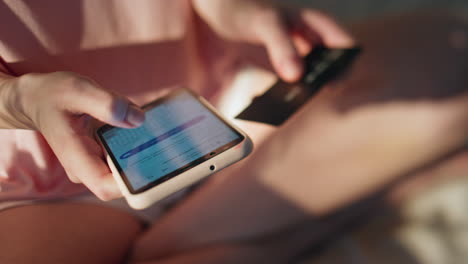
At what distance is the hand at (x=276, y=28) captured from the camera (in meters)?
0.41

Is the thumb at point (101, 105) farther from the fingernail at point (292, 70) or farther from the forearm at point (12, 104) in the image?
the fingernail at point (292, 70)

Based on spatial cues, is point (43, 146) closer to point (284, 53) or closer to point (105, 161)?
point (105, 161)

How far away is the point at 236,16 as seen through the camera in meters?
0.45

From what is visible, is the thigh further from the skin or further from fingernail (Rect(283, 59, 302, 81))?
fingernail (Rect(283, 59, 302, 81))

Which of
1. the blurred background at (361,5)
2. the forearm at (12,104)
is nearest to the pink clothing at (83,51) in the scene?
the forearm at (12,104)

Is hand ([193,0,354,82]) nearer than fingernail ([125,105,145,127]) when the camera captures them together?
No

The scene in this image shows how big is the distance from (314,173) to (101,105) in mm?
317

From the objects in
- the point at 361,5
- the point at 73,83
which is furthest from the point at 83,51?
the point at 361,5

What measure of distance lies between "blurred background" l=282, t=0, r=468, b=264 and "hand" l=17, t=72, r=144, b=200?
0.37 metres

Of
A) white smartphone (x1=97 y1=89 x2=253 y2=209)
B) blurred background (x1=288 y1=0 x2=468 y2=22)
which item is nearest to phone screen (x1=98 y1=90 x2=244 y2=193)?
white smartphone (x1=97 y1=89 x2=253 y2=209)

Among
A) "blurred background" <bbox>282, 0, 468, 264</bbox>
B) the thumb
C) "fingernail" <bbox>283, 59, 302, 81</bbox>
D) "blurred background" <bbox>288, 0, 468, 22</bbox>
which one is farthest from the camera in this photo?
"blurred background" <bbox>288, 0, 468, 22</bbox>

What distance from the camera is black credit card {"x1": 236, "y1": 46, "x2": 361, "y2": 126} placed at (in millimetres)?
320

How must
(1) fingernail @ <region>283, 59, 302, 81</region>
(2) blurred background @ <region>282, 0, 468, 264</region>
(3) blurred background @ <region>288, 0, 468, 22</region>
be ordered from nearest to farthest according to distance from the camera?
(1) fingernail @ <region>283, 59, 302, 81</region>, (2) blurred background @ <region>282, 0, 468, 264</region>, (3) blurred background @ <region>288, 0, 468, 22</region>

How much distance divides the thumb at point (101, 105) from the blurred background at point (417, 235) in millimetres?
385
